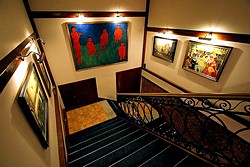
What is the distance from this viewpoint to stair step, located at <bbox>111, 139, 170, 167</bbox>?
205 centimetres

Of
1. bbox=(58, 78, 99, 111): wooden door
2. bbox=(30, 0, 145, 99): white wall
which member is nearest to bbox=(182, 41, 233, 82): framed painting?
bbox=(30, 0, 145, 99): white wall

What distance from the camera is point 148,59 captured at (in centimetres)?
517

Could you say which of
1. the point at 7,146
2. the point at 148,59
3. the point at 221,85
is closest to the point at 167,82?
the point at 148,59

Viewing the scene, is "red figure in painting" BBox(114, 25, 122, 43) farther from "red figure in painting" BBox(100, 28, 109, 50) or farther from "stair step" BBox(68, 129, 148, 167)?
"stair step" BBox(68, 129, 148, 167)

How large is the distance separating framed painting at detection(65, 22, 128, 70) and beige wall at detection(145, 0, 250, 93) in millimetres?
1225

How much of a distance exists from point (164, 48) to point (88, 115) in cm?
365

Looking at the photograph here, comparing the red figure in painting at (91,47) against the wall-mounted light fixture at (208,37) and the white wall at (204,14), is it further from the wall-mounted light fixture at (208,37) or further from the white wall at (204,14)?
the wall-mounted light fixture at (208,37)

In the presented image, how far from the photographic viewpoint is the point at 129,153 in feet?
7.63

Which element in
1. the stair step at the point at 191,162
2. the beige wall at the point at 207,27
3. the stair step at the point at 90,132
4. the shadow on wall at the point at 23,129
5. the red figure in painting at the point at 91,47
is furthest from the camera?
the red figure in painting at the point at 91,47

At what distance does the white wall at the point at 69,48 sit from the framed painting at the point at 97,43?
168 millimetres

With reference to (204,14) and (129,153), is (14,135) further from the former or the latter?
(204,14)

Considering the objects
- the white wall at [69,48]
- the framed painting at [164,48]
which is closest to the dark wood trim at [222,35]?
the framed painting at [164,48]

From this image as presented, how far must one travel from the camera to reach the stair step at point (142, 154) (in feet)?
6.73

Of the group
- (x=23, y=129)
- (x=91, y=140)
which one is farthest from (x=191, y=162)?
(x=91, y=140)
